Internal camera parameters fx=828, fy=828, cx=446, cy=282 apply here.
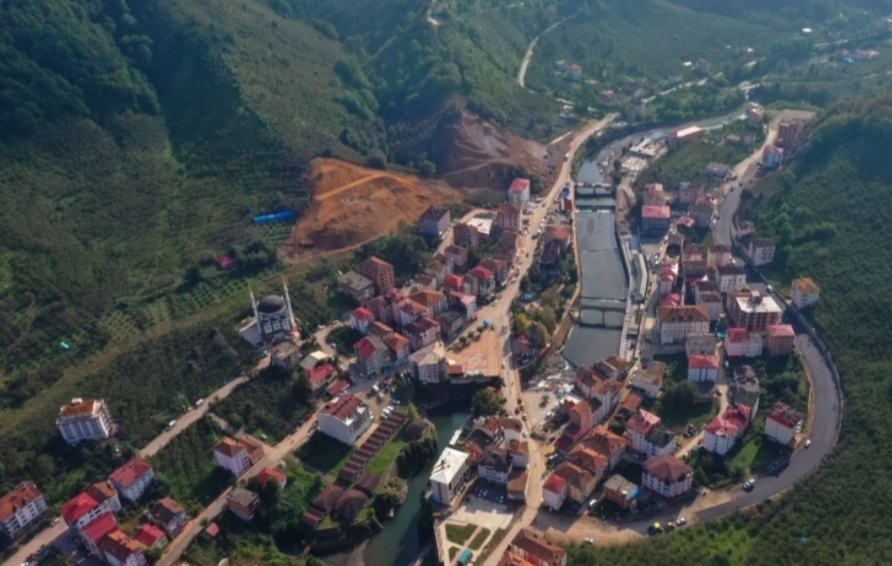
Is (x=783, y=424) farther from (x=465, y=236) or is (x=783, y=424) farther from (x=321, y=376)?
(x=465, y=236)

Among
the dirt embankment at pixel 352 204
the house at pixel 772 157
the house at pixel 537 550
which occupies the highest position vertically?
the house at pixel 772 157

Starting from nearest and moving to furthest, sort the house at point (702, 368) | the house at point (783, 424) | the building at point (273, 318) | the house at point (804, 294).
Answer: the house at point (783, 424) < the house at point (702, 368) < the building at point (273, 318) < the house at point (804, 294)

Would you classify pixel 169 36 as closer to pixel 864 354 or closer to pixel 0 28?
pixel 0 28

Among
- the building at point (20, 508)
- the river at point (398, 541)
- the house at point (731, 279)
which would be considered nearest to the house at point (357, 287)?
the river at point (398, 541)

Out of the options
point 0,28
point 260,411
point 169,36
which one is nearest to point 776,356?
point 260,411

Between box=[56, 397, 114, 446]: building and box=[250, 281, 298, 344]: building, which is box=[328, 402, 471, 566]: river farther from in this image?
box=[56, 397, 114, 446]: building

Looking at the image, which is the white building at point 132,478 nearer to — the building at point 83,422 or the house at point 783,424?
Answer: the building at point 83,422

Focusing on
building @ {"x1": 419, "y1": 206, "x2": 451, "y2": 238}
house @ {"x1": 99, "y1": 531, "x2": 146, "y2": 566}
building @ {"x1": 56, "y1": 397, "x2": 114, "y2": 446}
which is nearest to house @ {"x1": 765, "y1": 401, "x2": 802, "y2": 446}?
building @ {"x1": 419, "y1": 206, "x2": 451, "y2": 238}
